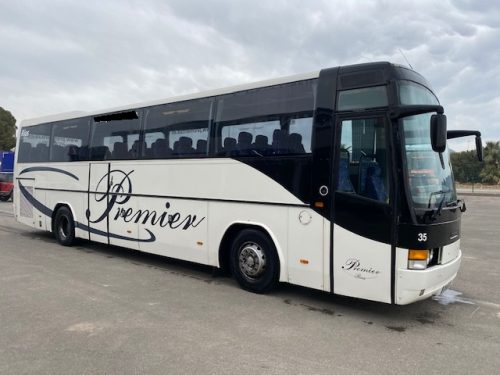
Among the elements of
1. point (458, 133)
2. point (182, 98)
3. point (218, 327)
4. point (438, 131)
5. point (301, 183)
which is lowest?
point (218, 327)

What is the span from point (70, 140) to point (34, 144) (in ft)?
6.05

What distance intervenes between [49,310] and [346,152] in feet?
13.5

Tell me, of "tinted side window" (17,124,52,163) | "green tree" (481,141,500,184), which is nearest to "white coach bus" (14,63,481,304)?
"tinted side window" (17,124,52,163)

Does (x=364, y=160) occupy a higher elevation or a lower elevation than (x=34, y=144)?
lower

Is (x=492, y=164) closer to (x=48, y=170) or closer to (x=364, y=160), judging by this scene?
(x=48, y=170)

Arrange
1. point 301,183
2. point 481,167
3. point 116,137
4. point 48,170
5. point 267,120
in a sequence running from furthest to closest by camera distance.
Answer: point 481,167, point 48,170, point 116,137, point 267,120, point 301,183

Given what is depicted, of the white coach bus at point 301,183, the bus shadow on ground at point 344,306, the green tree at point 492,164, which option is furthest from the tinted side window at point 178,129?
the green tree at point 492,164

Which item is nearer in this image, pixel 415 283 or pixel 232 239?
pixel 415 283

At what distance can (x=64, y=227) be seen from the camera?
10.4 meters

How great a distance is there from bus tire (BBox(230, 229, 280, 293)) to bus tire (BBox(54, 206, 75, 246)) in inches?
203

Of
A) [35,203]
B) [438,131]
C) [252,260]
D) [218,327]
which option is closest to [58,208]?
[35,203]

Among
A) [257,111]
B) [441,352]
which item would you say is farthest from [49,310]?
[441,352]

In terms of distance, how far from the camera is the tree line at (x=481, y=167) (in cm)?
4797

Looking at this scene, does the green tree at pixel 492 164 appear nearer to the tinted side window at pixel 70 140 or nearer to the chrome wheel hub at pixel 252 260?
the tinted side window at pixel 70 140
